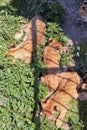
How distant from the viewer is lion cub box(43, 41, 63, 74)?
→ 21.2ft

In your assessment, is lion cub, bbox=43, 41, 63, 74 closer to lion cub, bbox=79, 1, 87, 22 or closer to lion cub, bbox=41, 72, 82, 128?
lion cub, bbox=41, 72, 82, 128

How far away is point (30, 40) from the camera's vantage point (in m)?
7.03

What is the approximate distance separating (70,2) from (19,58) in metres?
2.28

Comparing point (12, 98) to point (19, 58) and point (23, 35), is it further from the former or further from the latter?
point (23, 35)

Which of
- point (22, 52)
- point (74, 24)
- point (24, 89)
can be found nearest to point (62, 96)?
point (24, 89)

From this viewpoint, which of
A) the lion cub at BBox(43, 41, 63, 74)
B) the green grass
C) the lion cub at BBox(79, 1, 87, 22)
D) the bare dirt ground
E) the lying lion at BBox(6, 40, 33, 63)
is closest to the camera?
the green grass

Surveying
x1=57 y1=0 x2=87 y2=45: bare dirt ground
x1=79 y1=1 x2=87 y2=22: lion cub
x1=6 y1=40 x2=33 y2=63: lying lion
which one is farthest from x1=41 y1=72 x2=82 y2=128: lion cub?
x1=79 y1=1 x2=87 y2=22: lion cub

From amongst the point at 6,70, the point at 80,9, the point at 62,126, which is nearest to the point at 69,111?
the point at 62,126

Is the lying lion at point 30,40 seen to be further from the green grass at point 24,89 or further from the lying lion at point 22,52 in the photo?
the green grass at point 24,89

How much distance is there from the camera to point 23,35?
285 inches

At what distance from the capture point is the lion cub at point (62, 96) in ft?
19.0

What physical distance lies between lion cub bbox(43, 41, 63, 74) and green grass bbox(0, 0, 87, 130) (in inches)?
4.3

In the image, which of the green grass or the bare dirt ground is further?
the bare dirt ground

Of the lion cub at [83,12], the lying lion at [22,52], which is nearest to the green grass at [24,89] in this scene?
the lying lion at [22,52]
